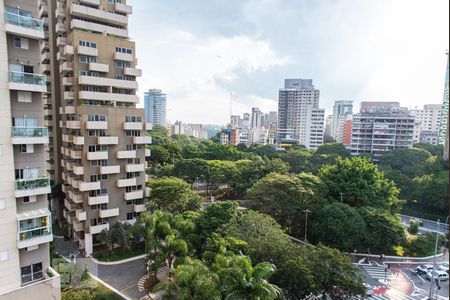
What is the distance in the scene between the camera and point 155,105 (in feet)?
520

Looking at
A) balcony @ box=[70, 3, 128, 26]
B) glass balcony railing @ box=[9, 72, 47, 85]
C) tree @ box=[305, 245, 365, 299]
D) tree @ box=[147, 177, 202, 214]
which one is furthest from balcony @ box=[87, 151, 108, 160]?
tree @ box=[305, 245, 365, 299]

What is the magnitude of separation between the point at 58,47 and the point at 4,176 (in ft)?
69.0

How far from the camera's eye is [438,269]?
90.1ft

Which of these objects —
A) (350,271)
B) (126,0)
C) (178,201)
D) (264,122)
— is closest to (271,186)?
(178,201)

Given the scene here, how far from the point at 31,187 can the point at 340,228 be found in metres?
26.3

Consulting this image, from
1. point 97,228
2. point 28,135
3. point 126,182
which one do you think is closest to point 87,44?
point 126,182

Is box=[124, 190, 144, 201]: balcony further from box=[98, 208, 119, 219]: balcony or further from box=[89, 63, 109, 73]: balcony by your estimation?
box=[89, 63, 109, 73]: balcony

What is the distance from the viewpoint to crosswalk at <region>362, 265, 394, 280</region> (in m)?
26.8

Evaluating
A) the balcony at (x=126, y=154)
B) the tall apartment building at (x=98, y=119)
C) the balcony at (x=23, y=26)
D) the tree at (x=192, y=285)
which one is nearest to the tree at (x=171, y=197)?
the tall apartment building at (x=98, y=119)

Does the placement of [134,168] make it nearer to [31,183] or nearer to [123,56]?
[123,56]

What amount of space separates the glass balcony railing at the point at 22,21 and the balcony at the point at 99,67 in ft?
39.3

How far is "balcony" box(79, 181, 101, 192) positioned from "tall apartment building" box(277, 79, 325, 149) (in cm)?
9246

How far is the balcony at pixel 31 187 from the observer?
15708 millimetres

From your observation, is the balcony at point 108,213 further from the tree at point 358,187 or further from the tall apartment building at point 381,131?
the tall apartment building at point 381,131
